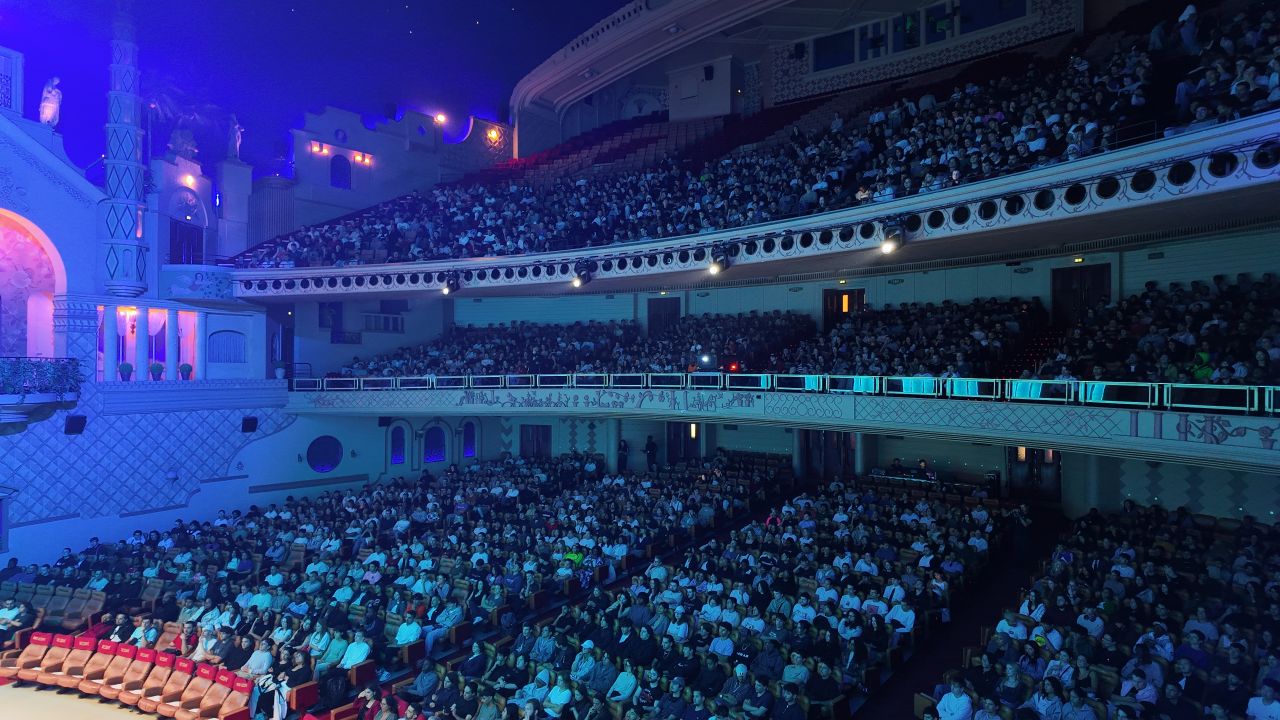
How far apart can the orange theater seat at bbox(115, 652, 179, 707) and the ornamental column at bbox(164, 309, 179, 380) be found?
12.1 m

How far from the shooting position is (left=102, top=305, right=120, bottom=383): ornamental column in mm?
19469

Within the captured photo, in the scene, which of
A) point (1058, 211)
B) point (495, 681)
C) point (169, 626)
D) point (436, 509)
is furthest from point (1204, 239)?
point (169, 626)

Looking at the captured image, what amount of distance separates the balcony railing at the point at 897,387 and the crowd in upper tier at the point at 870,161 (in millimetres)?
3669

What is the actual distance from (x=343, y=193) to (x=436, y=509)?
14289 millimetres

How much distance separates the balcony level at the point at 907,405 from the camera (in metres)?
10.2

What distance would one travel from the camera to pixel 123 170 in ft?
62.6

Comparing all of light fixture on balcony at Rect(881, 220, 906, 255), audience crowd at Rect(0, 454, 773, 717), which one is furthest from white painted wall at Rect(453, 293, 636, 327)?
light fixture on balcony at Rect(881, 220, 906, 255)

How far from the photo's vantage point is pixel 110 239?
62.6 ft

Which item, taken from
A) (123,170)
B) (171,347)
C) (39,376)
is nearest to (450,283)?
(171,347)

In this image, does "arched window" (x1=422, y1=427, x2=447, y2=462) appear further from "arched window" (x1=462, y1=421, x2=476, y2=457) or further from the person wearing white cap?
the person wearing white cap

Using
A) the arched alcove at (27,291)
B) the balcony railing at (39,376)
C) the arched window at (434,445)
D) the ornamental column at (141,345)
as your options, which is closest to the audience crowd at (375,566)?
the balcony railing at (39,376)

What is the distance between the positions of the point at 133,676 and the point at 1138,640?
13.9 metres

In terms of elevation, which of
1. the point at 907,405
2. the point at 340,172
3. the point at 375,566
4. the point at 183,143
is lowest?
the point at 375,566

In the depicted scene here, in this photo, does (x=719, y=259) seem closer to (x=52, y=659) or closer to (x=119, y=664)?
(x=119, y=664)
